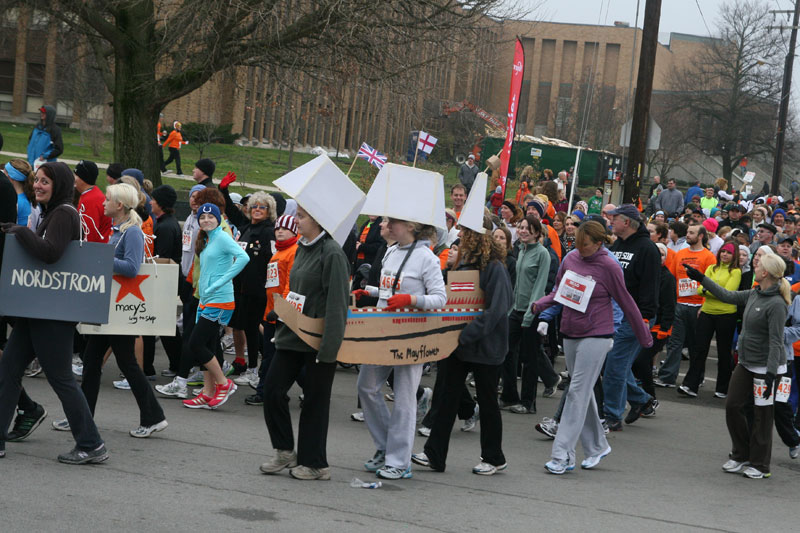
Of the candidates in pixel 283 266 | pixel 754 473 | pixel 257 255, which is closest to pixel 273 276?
pixel 283 266

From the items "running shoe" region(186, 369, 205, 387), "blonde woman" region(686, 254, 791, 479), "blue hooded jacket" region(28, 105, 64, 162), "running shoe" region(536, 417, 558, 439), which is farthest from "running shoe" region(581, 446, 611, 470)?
"blue hooded jacket" region(28, 105, 64, 162)

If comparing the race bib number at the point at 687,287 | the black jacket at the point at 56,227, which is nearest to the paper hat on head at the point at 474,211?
the black jacket at the point at 56,227

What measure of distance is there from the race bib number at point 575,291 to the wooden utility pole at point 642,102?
9966 mm

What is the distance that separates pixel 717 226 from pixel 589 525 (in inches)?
471

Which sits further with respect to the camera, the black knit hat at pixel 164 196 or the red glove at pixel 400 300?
the black knit hat at pixel 164 196

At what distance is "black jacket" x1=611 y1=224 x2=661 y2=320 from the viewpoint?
879 cm

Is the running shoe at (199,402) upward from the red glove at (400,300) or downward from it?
downward

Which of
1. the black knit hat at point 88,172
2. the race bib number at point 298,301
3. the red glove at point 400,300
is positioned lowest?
the race bib number at point 298,301

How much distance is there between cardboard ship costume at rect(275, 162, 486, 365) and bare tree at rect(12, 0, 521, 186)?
11203 mm

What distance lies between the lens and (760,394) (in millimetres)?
7973

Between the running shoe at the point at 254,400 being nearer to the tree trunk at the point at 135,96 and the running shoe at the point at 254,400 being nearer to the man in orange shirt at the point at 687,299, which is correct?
the man in orange shirt at the point at 687,299

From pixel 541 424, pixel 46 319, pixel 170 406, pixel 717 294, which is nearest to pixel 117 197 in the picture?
pixel 46 319

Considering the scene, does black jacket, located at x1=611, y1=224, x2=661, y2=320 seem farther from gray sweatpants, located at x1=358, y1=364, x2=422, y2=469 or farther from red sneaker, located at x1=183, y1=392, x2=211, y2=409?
red sneaker, located at x1=183, y1=392, x2=211, y2=409

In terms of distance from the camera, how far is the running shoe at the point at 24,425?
6840mm
